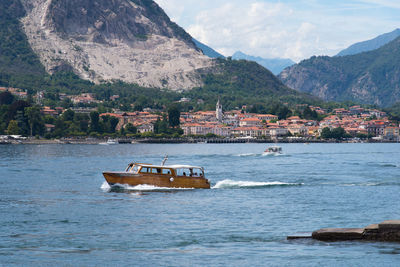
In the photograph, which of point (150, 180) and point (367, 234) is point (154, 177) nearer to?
point (150, 180)

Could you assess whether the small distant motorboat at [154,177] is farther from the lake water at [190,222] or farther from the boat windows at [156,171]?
the lake water at [190,222]

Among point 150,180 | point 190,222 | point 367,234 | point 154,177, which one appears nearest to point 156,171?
point 154,177

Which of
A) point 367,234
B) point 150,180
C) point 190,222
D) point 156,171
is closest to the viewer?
point 367,234

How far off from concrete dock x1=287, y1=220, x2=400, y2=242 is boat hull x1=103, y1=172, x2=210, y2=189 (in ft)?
85.6

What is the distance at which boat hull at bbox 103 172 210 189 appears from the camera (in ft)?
205

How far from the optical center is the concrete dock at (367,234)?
36250mm

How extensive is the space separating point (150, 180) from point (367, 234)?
96.1ft

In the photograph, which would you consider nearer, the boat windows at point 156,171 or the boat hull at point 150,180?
the boat hull at point 150,180

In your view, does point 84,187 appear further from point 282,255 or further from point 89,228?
point 282,255

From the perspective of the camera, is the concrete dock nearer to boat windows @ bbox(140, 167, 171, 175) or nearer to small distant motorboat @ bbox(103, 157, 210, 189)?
small distant motorboat @ bbox(103, 157, 210, 189)

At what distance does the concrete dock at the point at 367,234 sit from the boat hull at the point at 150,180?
26090 millimetres

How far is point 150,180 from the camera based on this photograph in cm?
6259

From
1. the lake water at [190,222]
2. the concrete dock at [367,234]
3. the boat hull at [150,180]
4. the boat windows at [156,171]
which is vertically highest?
the boat windows at [156,171]

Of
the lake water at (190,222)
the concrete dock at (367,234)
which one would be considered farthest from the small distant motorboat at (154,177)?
the concrete dock at (367,234)
